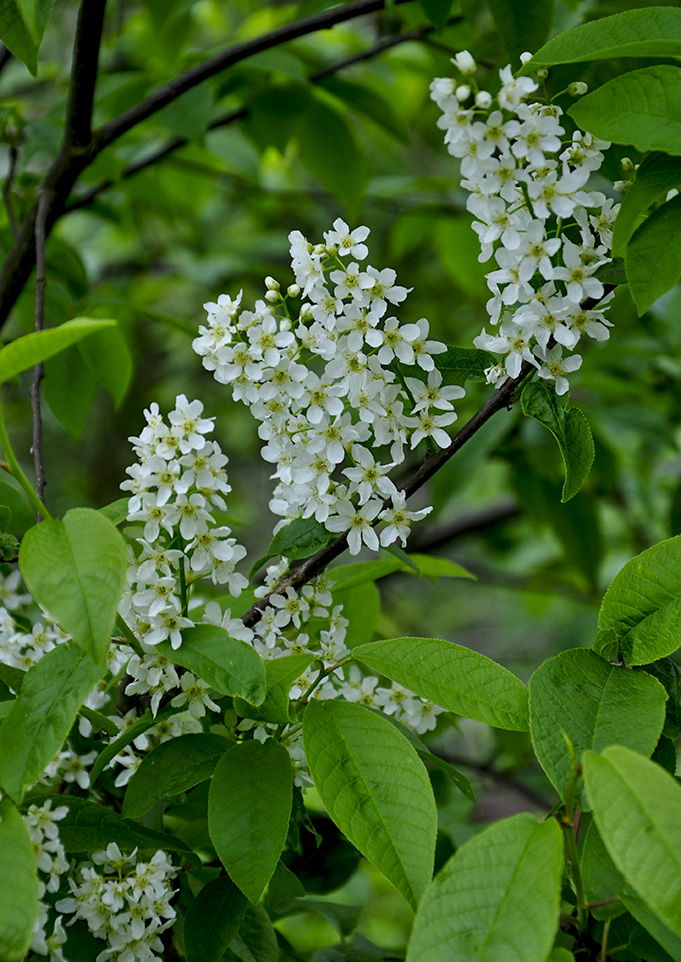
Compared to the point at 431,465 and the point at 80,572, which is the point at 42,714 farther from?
the point at 431,465

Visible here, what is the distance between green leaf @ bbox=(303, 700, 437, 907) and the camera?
2.50ft

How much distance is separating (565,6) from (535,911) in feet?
5.78

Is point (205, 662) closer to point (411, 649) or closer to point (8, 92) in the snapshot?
point (411, 649)

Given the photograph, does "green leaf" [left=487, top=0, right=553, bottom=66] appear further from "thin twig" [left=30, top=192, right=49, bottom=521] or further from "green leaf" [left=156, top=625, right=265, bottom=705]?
"green leaf" [left=156, top=625, right=265, bottom=705]

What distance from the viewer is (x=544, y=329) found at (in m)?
0.91

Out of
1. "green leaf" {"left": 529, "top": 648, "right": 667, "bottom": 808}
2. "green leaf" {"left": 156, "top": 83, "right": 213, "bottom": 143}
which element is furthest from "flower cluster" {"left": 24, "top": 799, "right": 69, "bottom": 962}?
"green leaf" {"left": 156, "top": 83, "right": 213, "bottom": 143}

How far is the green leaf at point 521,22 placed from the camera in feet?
3.89

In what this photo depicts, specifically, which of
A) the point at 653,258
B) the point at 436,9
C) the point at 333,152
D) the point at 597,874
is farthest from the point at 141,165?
the point at 597,874

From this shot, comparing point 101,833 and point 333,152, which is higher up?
point 333,152

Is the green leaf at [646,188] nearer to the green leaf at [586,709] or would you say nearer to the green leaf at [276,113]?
the green leaf at [586,709]

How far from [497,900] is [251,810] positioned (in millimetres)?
258

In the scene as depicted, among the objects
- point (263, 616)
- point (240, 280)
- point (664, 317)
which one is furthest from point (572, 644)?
point (263, 616)

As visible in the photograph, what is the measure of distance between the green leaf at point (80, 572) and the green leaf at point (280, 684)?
18 cm

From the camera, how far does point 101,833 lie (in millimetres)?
950
